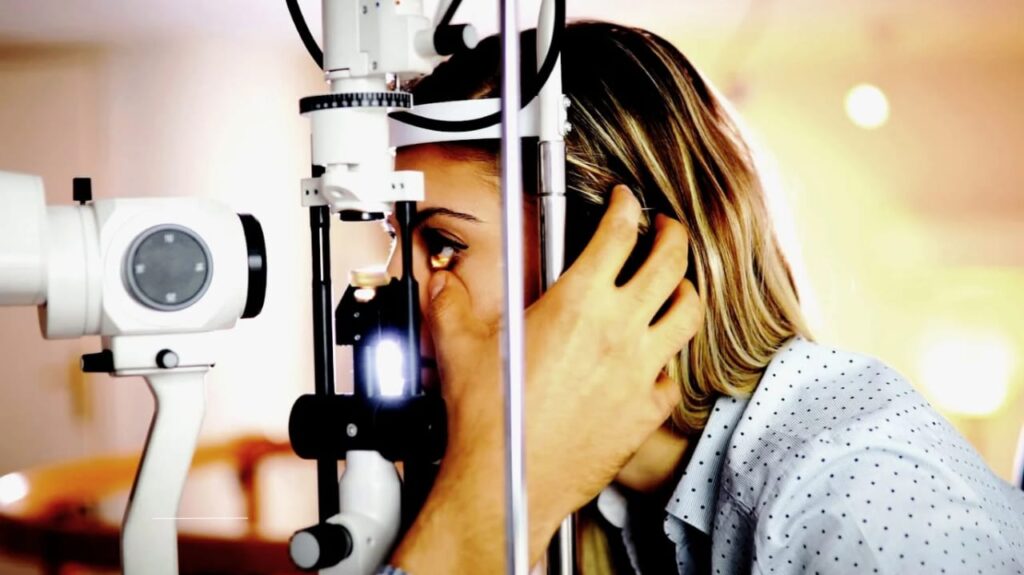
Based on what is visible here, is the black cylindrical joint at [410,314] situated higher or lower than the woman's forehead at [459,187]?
lower

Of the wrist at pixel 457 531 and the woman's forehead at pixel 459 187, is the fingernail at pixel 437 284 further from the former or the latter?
the wrist at pixel 457 531

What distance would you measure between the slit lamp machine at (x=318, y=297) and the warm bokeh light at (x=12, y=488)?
198cm

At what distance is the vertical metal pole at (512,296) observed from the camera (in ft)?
2.17

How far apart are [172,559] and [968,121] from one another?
2082 mm

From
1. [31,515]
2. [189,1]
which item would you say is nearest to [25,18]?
[189,1]

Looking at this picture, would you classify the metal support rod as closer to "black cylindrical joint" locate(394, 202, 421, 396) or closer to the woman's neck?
"black cylindrical joint" locate(394, 202, 421, 396)

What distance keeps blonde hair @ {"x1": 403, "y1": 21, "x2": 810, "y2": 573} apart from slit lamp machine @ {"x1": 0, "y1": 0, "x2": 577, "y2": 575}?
0.26 metres

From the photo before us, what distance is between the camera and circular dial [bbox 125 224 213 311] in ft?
2.37

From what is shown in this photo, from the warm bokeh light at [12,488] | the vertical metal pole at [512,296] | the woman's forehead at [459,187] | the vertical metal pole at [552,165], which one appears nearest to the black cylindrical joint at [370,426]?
the vertical metal pole at [512,296]

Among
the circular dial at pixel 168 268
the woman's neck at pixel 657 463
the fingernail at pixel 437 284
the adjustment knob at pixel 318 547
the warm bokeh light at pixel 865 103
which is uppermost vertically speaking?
the warm bokeh light at pixel 865 103

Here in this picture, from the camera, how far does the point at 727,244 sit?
41.0 inches

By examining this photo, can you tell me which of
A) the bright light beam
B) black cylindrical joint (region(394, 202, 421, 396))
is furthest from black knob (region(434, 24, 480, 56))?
the bright light beam

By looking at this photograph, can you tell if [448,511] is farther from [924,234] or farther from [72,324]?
[924,234]

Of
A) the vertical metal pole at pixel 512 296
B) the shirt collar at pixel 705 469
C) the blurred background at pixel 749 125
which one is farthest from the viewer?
the blurred background at pixel 749 125
